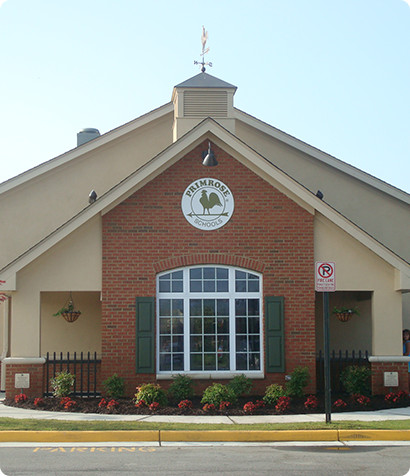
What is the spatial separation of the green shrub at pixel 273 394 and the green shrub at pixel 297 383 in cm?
28

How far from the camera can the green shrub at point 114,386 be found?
15078 mm

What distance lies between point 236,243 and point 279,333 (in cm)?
214

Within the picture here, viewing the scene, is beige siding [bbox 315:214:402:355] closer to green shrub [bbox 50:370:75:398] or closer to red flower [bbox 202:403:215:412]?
red flower [bbox 202:403:215:412]

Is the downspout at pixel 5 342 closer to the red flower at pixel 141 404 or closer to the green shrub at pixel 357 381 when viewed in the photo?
the red flower at pixel 141 404

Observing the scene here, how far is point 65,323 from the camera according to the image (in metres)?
19.1

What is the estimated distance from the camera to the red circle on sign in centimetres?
1246

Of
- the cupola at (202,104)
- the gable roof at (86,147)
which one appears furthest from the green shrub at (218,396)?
the gable roof at (86,147)

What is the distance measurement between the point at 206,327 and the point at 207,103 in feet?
18.0

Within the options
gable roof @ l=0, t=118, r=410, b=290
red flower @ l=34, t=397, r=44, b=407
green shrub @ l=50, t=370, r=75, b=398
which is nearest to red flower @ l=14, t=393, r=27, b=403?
red flower @ l=34, t=397, r=44, b=407

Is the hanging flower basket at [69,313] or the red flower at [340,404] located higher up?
the hanging flower basket at [69,313]

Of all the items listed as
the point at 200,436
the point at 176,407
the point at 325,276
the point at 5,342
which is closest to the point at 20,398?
the point at 176,407

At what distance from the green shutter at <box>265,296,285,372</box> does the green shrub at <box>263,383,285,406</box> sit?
2.49 ft

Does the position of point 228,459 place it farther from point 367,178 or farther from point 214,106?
point 367,178

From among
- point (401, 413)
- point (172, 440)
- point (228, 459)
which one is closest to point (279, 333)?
point (401, 413)
